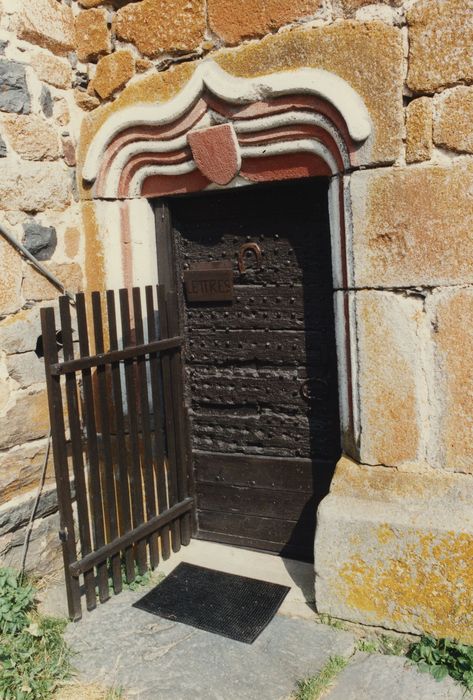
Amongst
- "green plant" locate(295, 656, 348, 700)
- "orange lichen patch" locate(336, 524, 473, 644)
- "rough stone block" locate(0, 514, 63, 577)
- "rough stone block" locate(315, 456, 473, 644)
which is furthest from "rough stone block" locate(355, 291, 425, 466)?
"rough stone block" locate(0, 514, 63, 577)

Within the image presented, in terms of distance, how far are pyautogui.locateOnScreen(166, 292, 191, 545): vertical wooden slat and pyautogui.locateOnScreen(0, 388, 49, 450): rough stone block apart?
2.13ft

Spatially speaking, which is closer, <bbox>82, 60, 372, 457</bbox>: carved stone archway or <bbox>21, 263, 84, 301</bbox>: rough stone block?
<bbox>82, 60, 372, 457</bbox>: carved stone archway

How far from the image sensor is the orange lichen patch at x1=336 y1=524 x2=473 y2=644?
2471mm

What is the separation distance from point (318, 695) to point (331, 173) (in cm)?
206

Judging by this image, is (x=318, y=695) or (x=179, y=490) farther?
(x=179, y=490)

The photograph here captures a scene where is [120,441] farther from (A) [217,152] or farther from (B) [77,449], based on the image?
(A) [217,152]

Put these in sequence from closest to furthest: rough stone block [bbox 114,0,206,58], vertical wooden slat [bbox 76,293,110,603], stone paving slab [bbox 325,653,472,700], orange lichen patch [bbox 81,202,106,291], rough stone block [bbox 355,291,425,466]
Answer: stone paving slab [bbox 325,653,472,700], rough stone block [bbox 355,291,425,466], vertical wooden slat [bbox 76,293,110,603], rough stone block [bbox 114,0,206,58], orange lichen patch [bbox 81,202,106,291]

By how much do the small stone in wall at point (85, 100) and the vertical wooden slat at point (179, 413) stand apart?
1.05 meters

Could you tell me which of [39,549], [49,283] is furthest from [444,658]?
[49,283]

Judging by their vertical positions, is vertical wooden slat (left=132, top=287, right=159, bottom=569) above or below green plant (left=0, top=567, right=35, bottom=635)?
above

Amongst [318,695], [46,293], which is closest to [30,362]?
[46,293]

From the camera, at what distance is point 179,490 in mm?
3494

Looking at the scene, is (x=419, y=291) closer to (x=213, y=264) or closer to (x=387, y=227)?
(x=387, y=227)

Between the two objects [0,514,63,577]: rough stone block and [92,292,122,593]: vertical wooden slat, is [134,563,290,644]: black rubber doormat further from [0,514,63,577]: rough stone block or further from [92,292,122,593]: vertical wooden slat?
[0,514,63,577]: rough stone block
